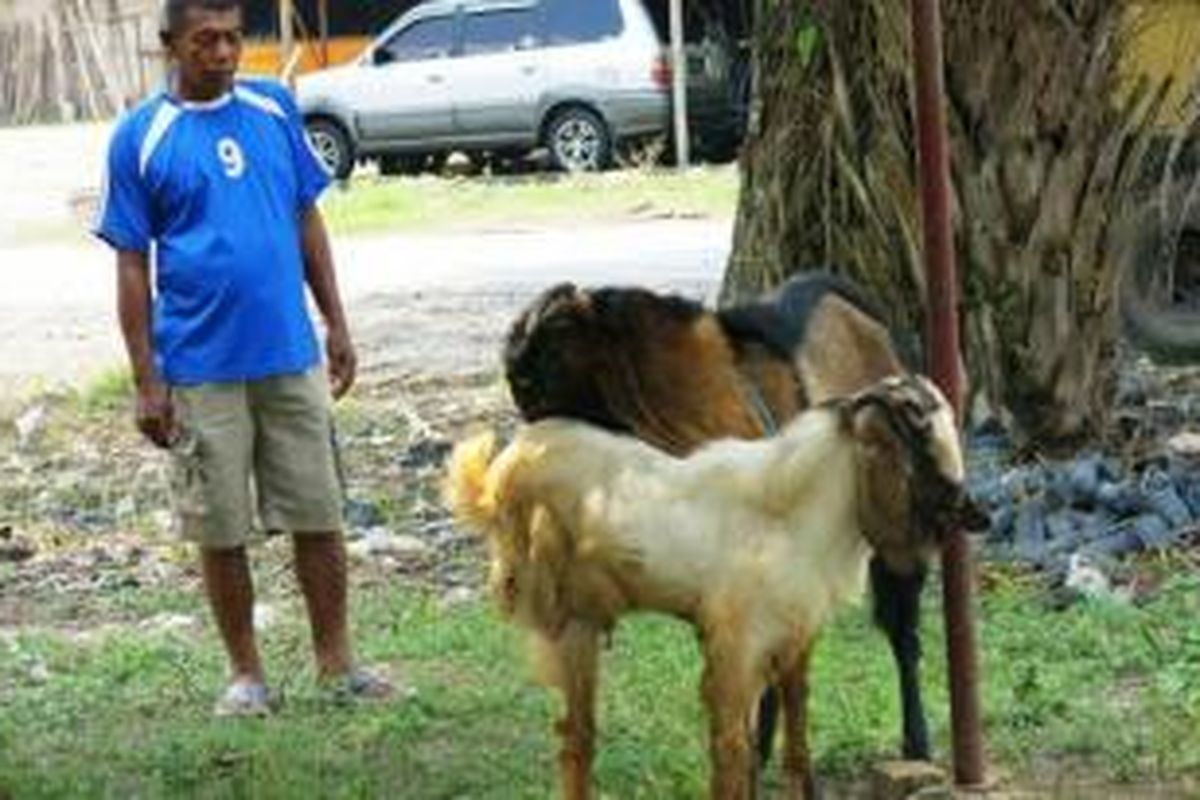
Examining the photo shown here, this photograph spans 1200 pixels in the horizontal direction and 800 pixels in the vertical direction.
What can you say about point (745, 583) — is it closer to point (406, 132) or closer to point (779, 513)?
point (779, 513)

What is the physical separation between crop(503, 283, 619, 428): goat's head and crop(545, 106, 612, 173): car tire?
835 inches

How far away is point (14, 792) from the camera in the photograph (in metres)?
5.54

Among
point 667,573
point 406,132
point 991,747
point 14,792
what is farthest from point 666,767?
point 406,132

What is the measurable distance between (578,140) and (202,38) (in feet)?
66.0

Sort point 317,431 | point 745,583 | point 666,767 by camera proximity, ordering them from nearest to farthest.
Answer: point 745,583 < point 666,767 < point 317,431

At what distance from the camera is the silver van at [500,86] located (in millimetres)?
25281

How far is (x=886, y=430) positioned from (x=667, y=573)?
45 cm

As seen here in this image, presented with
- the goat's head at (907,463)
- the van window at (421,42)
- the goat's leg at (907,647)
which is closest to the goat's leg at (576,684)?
the goat's head at (907,463)

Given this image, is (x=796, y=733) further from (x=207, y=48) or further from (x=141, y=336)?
(x=207, y=48)

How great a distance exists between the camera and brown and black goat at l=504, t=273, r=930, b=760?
4422 mm

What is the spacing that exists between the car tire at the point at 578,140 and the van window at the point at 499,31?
872 mm

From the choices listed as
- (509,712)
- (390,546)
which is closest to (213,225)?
(509,712)

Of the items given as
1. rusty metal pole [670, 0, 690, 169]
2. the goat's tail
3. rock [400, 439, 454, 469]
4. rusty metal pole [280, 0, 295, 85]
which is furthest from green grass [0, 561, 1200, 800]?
rusty metal pole [280, 0, 295, 85]

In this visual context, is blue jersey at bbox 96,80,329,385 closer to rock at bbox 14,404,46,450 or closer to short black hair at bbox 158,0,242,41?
short black hair at bbox 158,0,242,41
